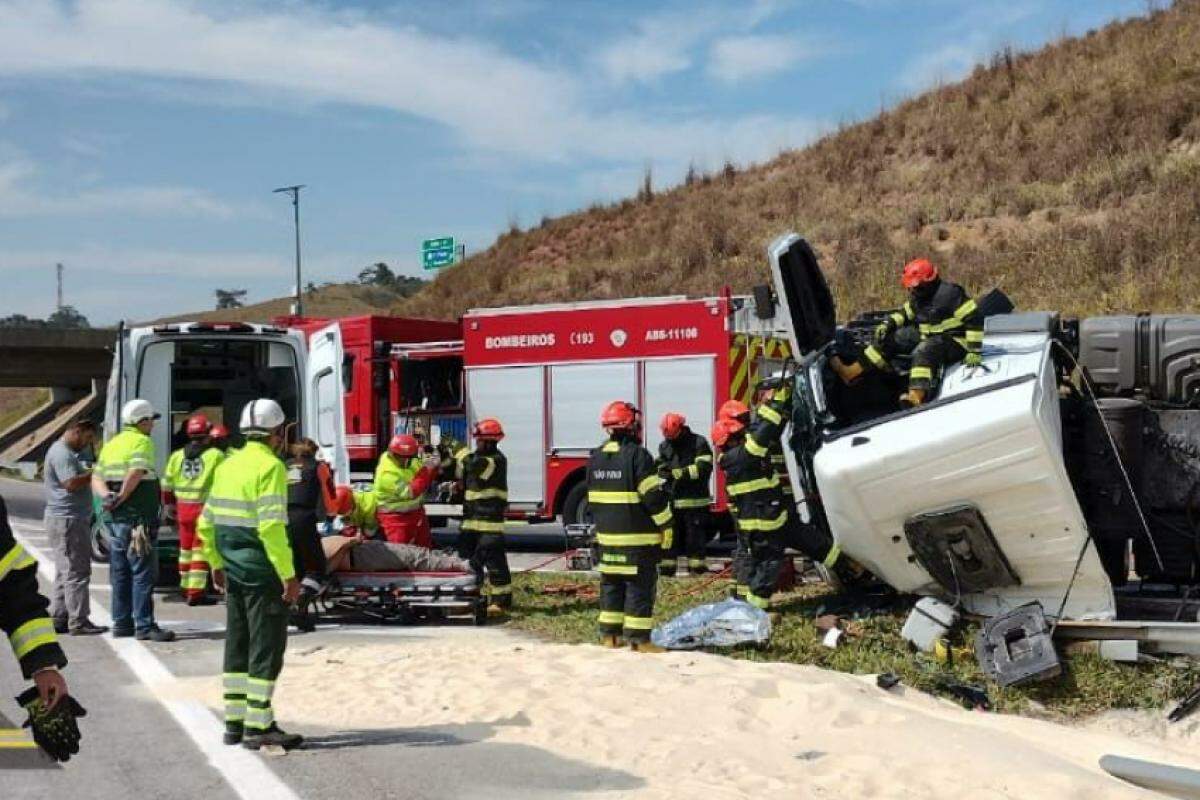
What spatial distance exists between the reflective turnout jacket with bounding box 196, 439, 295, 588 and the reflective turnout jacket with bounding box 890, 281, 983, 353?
14.3 feet

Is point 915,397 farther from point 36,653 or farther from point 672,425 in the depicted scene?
point 36,653

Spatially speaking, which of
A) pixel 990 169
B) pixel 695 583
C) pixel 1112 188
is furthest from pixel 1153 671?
pixel 990 169

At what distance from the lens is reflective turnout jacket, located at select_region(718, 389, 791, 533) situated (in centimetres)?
908

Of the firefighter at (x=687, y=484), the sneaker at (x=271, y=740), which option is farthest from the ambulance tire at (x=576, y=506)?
the sneaker at (x=271, y=740)

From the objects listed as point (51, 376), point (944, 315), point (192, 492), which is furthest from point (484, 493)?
point (51, 376)

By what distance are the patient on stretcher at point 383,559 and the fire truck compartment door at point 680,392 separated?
163 inches

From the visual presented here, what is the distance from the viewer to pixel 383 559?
961 cm

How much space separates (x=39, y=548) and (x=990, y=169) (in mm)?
18200

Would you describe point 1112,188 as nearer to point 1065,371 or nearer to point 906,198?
point 906,198

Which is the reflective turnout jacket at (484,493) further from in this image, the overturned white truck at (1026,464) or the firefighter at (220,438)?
the overturned white truck at (1026,464)

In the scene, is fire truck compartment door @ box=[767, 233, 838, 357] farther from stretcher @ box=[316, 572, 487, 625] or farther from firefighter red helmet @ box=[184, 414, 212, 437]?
firefighter red helmet @ box=[184, 414, 212, 437]

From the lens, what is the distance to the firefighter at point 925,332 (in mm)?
7980

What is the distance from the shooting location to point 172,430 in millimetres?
12281

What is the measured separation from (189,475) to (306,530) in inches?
88.7
